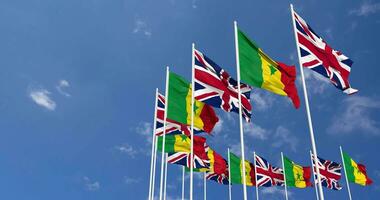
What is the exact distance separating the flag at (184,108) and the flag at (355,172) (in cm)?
2086

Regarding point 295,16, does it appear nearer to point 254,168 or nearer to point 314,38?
point 314,38

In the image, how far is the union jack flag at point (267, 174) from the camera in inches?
1330

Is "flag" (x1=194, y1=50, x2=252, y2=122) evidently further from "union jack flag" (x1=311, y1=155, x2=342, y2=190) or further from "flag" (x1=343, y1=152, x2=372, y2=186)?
"flag" (x1=343, y1=152, x2=372, y2=186)

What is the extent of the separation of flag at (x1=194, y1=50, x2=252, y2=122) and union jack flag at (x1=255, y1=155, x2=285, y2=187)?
15.9 m

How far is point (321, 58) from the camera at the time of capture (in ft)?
54.4

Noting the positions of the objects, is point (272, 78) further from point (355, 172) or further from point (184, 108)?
point (355, 172)

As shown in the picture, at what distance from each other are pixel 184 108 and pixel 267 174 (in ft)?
54.1

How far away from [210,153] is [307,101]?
51.9ft

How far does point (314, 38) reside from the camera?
16.9 m

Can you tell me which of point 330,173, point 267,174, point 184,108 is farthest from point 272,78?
point 330,173

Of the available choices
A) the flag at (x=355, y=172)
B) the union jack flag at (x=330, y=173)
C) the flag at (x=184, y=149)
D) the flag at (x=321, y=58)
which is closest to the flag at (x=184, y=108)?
the flag at (x=184, y=149)

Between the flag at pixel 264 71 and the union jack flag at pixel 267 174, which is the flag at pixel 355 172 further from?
the flag at pixel 264 71

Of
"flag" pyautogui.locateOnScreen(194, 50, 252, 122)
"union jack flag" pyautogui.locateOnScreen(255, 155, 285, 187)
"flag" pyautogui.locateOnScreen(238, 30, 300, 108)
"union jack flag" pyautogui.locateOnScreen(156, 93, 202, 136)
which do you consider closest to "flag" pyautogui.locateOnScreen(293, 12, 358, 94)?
"flag" pyautogui.locateOnScreen(238, 30, 300, 108)

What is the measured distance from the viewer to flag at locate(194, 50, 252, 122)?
60.4 ft
